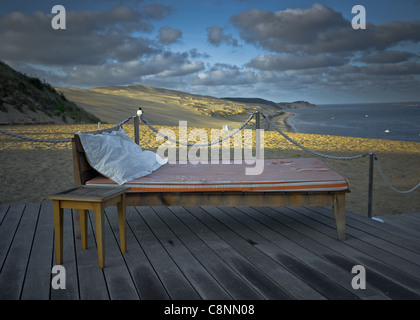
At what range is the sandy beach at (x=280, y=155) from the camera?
5406 mm

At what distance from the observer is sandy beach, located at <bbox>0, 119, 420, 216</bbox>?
5.41m

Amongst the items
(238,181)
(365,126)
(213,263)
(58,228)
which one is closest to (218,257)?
(213,263)

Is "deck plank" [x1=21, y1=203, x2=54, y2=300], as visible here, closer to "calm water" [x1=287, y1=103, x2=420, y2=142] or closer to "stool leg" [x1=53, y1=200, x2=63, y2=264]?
"stool leg" [x1=53, y1=200, x2=63, y2=264]

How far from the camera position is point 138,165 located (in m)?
3.19

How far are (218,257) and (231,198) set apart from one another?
535 mm

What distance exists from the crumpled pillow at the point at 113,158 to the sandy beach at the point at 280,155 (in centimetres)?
245

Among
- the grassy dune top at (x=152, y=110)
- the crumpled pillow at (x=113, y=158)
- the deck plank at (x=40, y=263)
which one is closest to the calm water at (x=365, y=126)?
the grassy dune top at (x=152, y=110)

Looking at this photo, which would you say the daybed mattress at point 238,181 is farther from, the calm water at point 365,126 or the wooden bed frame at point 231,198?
the calm water at point 365,126

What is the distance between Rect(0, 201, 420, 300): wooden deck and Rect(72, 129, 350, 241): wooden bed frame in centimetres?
31

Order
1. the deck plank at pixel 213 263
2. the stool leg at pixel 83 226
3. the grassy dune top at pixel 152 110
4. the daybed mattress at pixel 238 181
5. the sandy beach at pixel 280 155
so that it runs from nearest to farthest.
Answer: the deck plank at pixel 213 263
the stool leg at pixel 83 226
the daybed mattress at pixel 238 181
the sandy beach at pixel 280 155
the grassy dune top at pixel 152 110
